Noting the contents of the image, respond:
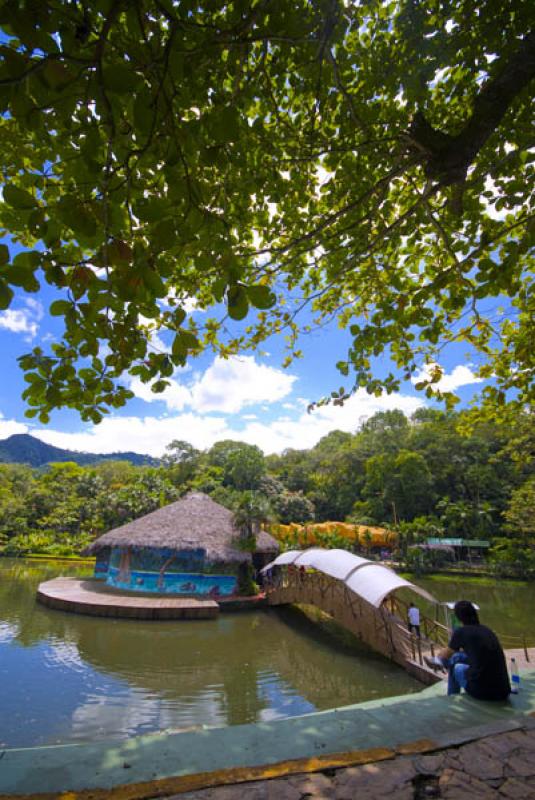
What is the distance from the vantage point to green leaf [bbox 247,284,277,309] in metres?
1.14

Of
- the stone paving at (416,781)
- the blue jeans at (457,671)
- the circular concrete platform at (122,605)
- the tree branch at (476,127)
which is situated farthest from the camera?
the circular concrete platform at (122,605)

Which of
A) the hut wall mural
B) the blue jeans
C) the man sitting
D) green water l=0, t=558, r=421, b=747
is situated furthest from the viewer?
the hut wall mural

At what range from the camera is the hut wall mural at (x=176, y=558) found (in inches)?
528

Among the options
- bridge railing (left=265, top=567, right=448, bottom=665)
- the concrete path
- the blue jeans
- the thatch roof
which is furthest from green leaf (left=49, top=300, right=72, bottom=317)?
the thatch roof

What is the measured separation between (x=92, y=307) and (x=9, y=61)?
0.70 m

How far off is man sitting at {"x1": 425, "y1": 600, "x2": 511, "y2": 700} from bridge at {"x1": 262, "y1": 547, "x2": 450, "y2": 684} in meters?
4.04

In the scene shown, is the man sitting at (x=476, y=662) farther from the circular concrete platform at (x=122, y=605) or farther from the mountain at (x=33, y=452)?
the mountain at (x=33, y=452)

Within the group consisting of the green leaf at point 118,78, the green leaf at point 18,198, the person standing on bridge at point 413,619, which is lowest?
the person standing on bridge at point 413,619

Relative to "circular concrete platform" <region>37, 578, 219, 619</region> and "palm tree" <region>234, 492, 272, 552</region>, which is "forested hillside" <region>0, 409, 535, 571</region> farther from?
"circular concrete platform" <region>37, 578, 219, 619</region>

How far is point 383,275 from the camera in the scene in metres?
4.11

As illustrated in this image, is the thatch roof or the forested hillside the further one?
the forested hillside

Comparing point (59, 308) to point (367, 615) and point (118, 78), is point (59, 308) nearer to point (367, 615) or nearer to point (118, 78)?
point (118, 78)

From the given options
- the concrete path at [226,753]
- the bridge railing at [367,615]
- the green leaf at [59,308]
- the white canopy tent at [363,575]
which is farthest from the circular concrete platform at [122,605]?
the green leaf at [59,308]

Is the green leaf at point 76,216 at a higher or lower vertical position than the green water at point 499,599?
higher
